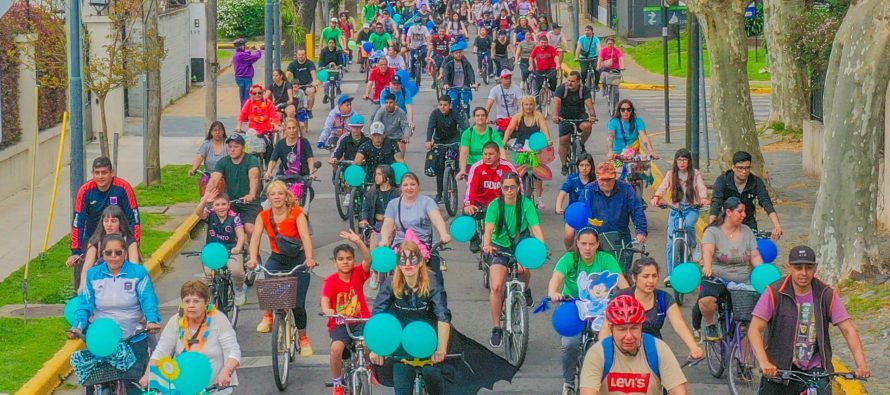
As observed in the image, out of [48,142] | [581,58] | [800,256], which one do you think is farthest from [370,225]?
[581,58]

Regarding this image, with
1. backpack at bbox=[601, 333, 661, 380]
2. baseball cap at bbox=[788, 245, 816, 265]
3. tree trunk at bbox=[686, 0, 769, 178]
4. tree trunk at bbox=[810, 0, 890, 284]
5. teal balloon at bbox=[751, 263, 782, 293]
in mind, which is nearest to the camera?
backpack at bbox=[601, 333, 661, 380]

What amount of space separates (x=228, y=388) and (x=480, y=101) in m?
27.0

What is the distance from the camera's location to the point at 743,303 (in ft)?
39.7

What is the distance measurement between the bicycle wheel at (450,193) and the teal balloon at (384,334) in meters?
10.2

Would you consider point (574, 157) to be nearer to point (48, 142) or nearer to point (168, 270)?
point (168, 270)

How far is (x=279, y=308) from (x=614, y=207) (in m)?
3.51

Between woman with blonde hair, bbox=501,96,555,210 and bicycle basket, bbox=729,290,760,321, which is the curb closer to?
bicycle basket, bbox=729,290,760,321

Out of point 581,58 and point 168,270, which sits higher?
point 581,58

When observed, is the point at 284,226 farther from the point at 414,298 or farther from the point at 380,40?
the point at 380,40

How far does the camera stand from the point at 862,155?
641 inches

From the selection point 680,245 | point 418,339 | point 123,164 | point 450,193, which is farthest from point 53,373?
point 123,164

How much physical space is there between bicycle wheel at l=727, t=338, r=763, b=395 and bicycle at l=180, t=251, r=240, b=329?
4788 millimetres

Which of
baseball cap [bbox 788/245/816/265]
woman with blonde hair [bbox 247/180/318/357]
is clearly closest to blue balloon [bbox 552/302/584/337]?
baseball cap [bbox 788/245/816/265]

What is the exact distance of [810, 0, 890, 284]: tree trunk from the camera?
1608cm
